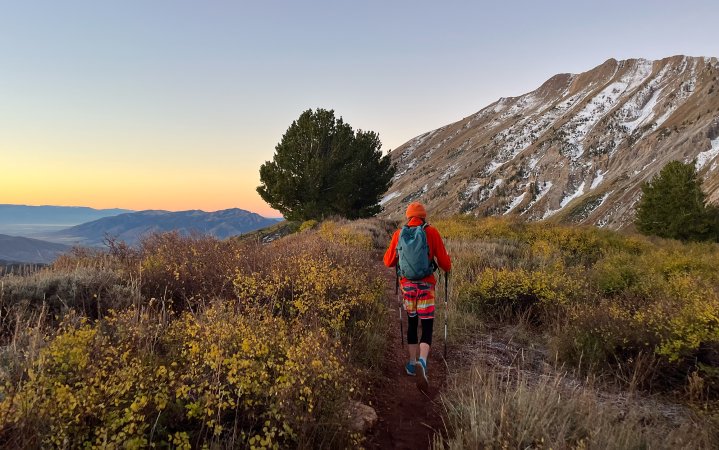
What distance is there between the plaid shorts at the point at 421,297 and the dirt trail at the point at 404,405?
882 millimetres

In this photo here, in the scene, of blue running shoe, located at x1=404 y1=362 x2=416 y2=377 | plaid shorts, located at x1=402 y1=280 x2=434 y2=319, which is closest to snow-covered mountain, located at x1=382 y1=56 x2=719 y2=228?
plaid shorts, located at x1=402 y1=280 x2=434 y2=319

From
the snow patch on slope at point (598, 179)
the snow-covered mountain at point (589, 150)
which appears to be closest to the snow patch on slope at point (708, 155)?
the snow-covered mountain at point (589, 150)

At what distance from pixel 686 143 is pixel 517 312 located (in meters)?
71.3

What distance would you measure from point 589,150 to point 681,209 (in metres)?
55.2

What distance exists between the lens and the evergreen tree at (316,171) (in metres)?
25.0

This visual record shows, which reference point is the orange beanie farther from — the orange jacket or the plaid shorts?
the plaid shorts

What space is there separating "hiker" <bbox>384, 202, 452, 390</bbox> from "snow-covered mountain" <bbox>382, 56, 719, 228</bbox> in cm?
5039

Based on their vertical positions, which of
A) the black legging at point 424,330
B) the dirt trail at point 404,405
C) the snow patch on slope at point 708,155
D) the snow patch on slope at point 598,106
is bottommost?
the dirt trail at point 404,405

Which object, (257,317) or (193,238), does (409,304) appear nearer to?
(257,317)

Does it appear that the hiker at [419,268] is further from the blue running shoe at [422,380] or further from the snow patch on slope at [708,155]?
the snow patch on slope at [708,155]

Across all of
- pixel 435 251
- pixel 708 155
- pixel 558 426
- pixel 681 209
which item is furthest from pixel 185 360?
pixel 708 155

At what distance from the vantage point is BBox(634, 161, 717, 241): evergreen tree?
2727 cm

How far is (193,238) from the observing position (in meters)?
8.42

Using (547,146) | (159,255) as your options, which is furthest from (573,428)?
(547,146)
